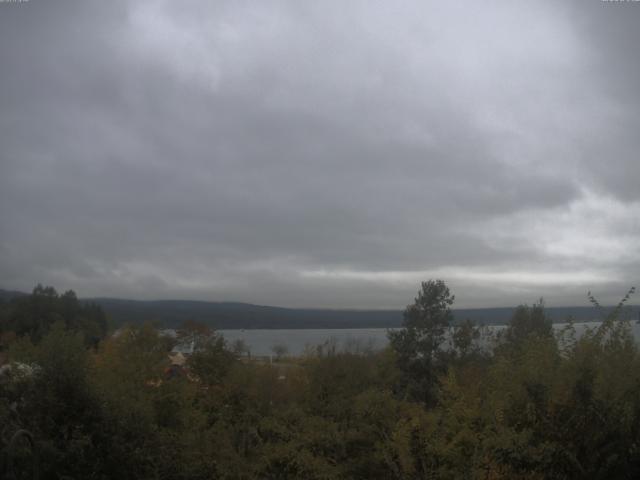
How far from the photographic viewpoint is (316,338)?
28.8m

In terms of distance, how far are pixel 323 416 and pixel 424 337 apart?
18.5 m

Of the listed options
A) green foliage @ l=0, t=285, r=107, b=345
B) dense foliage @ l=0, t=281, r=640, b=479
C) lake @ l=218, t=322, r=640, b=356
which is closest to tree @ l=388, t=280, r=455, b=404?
lake @ l=218, t=322, r=640, b=356

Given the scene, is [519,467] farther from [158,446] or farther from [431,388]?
[431,388]

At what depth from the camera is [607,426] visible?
37.9 ft

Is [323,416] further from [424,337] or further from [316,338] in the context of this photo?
[424,337]

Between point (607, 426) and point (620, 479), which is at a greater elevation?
point (607, 426)

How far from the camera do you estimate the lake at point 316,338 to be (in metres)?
21.6

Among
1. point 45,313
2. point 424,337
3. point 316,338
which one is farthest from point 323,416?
point 45,313

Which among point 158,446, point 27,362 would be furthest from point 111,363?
point 158,446

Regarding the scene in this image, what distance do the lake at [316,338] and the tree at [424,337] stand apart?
134cm

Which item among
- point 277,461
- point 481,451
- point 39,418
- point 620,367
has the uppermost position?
point 620,367

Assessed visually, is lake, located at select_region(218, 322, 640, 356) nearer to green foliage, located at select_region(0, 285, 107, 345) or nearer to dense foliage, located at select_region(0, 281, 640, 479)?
dense foliage, located at select_region(0, 281, 640, 479)

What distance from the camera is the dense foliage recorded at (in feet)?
36.7

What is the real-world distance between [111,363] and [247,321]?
31518 millimetres
